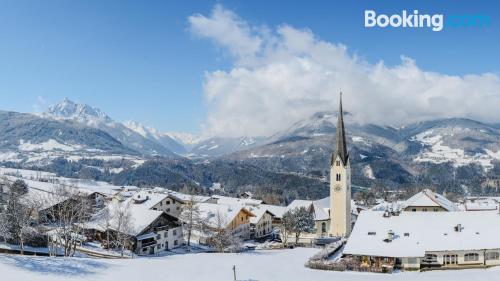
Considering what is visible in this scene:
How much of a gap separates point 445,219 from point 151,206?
62.2 m

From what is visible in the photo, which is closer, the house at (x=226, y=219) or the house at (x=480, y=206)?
the house at (x=226, y=219)

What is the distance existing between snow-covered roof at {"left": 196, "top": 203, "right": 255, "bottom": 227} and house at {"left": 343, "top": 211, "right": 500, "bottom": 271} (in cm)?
3888

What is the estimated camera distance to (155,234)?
2869 inches

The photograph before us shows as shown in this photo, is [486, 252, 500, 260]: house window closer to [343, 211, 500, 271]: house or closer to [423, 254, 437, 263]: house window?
[343, 211, 500, 271]: house

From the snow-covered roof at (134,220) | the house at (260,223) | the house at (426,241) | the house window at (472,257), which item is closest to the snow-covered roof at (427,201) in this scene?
the house at (426,241)

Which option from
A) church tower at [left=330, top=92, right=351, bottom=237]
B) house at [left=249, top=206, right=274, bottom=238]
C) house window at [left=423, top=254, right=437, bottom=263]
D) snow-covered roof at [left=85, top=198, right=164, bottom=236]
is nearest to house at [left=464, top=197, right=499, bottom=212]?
church tower at [left=330, top=92, right=351, bottom=237]

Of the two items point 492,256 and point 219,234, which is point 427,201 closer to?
point 492,256

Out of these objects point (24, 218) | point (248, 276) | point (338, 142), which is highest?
point (338, 142)

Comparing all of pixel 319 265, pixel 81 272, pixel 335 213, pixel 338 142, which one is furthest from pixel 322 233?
pixel 81 272

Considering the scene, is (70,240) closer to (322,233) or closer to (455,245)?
(455,245)

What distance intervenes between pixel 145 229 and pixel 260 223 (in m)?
44.3

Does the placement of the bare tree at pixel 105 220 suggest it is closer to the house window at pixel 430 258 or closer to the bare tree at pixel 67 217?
the bare tree at pixel 67 217

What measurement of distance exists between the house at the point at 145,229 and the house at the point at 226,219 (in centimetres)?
934

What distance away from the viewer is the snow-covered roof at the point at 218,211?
9341 cm
